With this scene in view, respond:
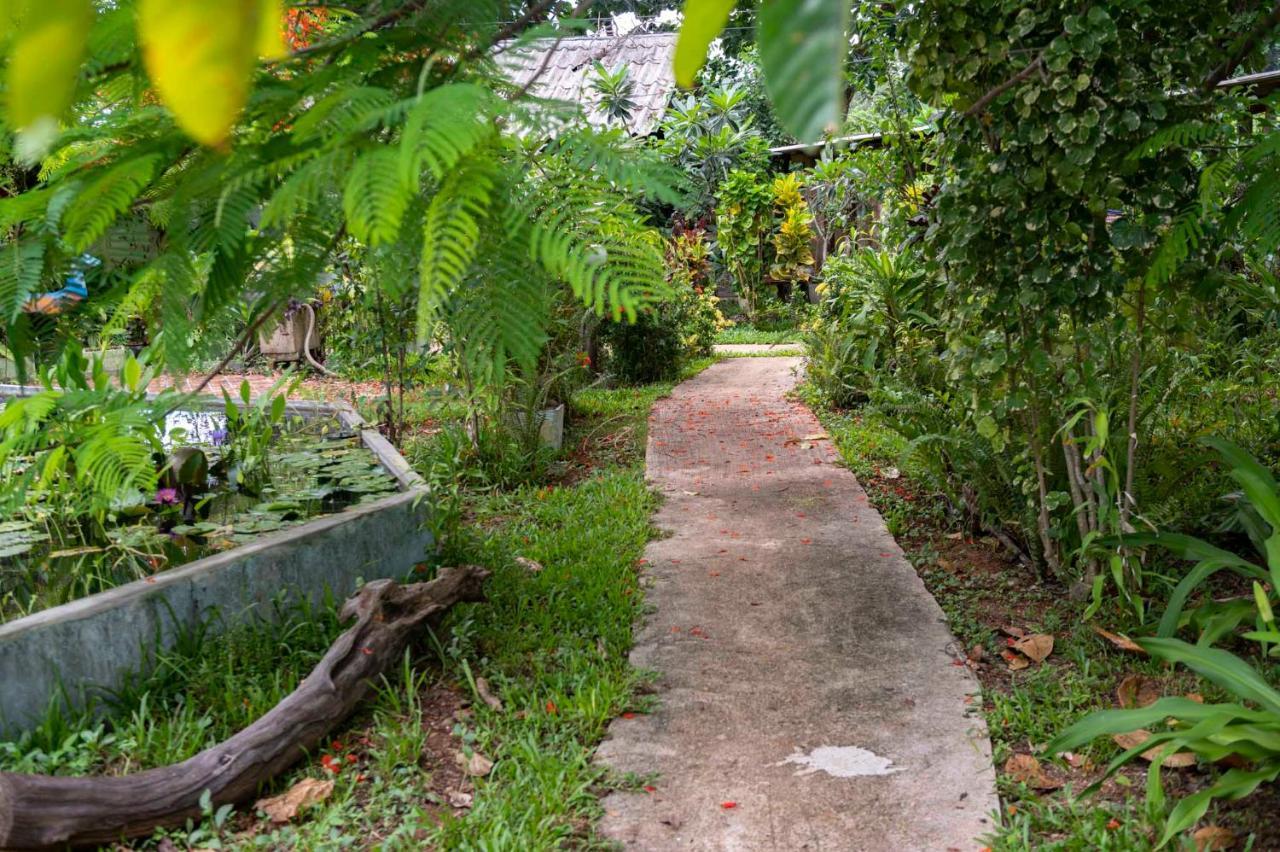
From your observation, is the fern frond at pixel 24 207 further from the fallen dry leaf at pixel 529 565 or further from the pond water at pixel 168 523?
the fallen dry leaf at pixel 529 565

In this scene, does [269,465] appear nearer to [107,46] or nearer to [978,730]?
[978,730]

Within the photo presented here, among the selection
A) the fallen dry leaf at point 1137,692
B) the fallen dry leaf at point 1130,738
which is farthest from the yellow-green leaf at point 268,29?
the fallen dry leaf at point 1137,692

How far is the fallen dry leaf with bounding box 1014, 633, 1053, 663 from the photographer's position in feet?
11.0

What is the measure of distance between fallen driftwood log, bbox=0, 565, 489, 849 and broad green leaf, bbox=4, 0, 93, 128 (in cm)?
242

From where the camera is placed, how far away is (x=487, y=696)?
3125mm

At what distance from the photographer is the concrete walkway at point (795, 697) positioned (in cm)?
255

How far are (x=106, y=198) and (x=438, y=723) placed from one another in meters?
2.42

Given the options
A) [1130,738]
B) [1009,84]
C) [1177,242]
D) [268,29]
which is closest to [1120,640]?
[1130,738]

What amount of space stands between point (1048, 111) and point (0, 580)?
3600 millimetres

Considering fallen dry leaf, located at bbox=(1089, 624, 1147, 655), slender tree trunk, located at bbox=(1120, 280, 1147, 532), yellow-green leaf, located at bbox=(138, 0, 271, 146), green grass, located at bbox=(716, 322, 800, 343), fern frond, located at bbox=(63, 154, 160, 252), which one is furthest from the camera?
green grass, located at bbox=(716, 322, 800, 343)

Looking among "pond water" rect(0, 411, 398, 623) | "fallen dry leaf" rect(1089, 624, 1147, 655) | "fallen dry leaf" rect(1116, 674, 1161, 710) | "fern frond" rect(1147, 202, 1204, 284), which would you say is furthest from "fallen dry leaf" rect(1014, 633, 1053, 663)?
"pond water" rect(0, 411, 398, 623)

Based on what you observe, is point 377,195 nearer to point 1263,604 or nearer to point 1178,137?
point 1263,604

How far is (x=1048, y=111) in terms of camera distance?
3117 mm

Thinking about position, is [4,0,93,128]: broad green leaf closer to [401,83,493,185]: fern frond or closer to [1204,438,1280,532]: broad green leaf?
[401,83,493,185]: fern frond
